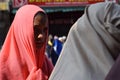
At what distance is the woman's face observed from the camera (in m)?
4.45

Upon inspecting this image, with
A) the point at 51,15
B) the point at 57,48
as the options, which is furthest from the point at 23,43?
the point at 51,15

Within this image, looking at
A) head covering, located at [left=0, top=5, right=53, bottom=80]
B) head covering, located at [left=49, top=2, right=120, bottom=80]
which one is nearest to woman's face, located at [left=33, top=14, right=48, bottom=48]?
head covering, located at [left=0, top=5, right=53, bottom=80]

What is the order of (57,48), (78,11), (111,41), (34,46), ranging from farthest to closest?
(78,11), (57,48), (34,46), (111,41)

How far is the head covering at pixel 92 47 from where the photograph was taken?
2766 millimetres

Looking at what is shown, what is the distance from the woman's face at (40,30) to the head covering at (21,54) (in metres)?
0.04

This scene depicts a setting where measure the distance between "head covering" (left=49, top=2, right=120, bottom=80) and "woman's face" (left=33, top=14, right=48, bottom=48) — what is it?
1496mm

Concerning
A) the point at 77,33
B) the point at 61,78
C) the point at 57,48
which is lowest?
the point at 57,48

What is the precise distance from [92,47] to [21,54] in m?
1.64

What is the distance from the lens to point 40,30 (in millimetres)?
4469

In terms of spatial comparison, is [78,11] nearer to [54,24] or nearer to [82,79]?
[54,24]

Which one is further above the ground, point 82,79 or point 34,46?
point 82,79

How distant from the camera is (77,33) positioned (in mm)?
2898

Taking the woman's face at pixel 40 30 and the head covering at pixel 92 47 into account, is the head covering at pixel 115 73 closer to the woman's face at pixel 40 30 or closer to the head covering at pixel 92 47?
the head covering at pixel 92 47

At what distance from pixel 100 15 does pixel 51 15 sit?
57.9ft
